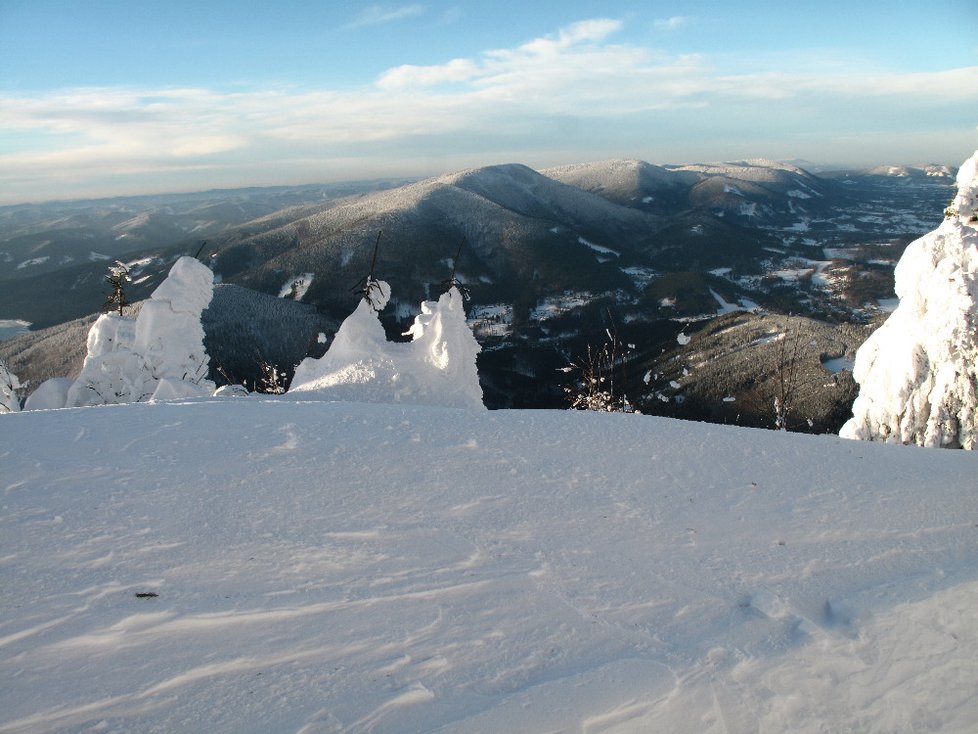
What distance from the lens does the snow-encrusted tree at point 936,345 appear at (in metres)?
11.1

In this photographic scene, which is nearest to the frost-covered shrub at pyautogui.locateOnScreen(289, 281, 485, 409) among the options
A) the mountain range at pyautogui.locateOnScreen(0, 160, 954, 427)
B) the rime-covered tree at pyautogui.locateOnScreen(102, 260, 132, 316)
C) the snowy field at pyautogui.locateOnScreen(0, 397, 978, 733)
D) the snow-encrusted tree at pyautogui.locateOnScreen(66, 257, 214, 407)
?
the snowy field at pyautogui.locateOnScreen(0, 397, 978, 733)

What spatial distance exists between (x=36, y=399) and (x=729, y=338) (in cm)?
8103

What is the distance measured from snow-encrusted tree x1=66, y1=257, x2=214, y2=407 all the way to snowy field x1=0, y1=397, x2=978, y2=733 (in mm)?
12031

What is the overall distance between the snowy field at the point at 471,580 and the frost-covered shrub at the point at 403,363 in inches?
199

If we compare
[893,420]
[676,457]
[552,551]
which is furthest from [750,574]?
[893,420]

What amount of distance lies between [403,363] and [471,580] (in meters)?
8.28

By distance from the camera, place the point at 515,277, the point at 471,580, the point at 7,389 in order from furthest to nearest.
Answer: the point at 515,277 → the point at 7,389 → the point at 471,580

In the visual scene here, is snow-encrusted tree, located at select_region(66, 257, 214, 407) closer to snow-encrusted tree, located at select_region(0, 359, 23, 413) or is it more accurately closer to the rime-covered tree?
the rime-covered tree

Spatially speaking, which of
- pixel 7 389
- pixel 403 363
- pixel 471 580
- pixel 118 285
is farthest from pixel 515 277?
pixel 471 580

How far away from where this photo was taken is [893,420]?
12.4 metres

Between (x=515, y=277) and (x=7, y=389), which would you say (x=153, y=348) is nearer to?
(x=7, y=389)

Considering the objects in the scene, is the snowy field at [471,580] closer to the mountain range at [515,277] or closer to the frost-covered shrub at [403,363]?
the frost-covered shrub at [403,363]

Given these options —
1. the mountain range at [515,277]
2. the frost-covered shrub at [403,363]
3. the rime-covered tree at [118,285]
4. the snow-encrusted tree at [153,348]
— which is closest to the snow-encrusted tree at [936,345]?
the frost-covered shrub at [403,363]

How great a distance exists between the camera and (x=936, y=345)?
11.5 meters
